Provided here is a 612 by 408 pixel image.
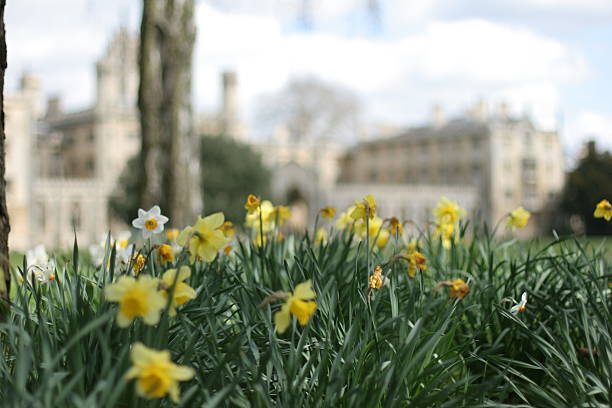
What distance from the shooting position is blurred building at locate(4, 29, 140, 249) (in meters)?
39.2

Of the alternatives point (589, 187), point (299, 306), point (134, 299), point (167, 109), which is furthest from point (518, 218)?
point (589, 187)

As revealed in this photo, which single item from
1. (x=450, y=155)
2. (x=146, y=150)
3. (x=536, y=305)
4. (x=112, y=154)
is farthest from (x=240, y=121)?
(x=536, y=305)

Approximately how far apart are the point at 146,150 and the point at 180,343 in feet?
19.7

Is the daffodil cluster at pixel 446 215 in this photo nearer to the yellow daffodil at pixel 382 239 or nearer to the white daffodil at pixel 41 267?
the yellow daffodil at pixel 382 239

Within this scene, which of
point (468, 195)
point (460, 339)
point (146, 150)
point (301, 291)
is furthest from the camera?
point (468, 195)

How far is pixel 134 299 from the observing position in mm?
1454

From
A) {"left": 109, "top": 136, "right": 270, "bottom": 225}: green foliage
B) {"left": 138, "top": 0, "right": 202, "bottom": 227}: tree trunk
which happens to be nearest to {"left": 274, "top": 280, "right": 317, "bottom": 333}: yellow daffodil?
{"left": 138, "top": 0, "right": 202, "bottom": 227}: tree trunk

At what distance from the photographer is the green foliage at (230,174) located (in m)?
30.2

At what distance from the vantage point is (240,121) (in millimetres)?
50781

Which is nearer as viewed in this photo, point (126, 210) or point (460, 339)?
point (460, 339)

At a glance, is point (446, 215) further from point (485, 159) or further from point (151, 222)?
point (485, 159)

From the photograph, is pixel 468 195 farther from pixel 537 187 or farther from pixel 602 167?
pixel 602 167

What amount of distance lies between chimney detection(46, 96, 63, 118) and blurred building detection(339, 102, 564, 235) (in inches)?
1020

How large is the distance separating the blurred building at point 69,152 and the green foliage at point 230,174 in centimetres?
633
